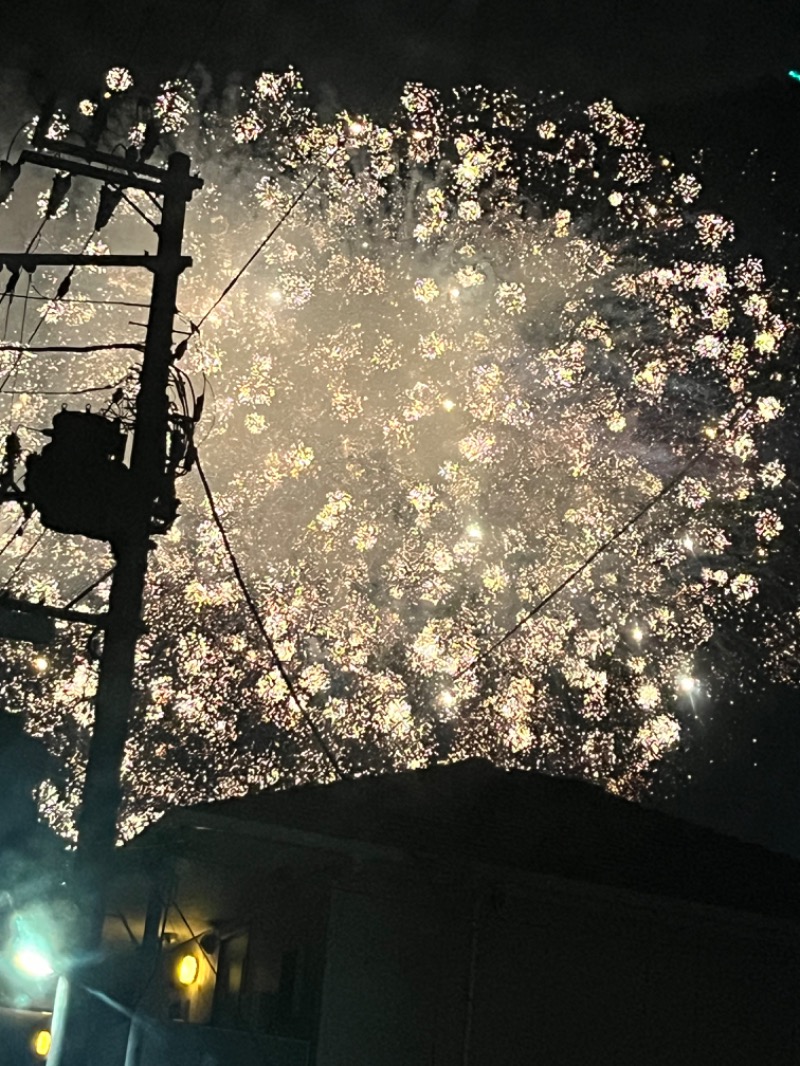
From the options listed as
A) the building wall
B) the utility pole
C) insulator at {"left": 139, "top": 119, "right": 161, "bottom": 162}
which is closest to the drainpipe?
the building wall

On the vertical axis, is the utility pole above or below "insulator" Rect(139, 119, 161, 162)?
below

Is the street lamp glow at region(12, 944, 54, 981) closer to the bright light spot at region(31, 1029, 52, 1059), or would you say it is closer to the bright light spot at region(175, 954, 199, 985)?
the bright light spot at region(175, 954, 199, 985)

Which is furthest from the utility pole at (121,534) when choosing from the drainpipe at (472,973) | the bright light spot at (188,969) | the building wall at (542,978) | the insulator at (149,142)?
the bright light spot at (188,969)

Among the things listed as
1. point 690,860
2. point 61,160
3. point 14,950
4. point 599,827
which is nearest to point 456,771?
point 599,827

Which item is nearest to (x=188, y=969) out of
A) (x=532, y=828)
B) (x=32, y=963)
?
(x=32, y=963)

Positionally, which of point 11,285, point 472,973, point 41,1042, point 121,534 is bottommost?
point 41,1042

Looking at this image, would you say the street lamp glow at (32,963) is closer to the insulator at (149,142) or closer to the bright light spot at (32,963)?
the bright light spot at (32,963)

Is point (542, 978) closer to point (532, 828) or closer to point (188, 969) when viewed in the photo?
point (532, 828)
